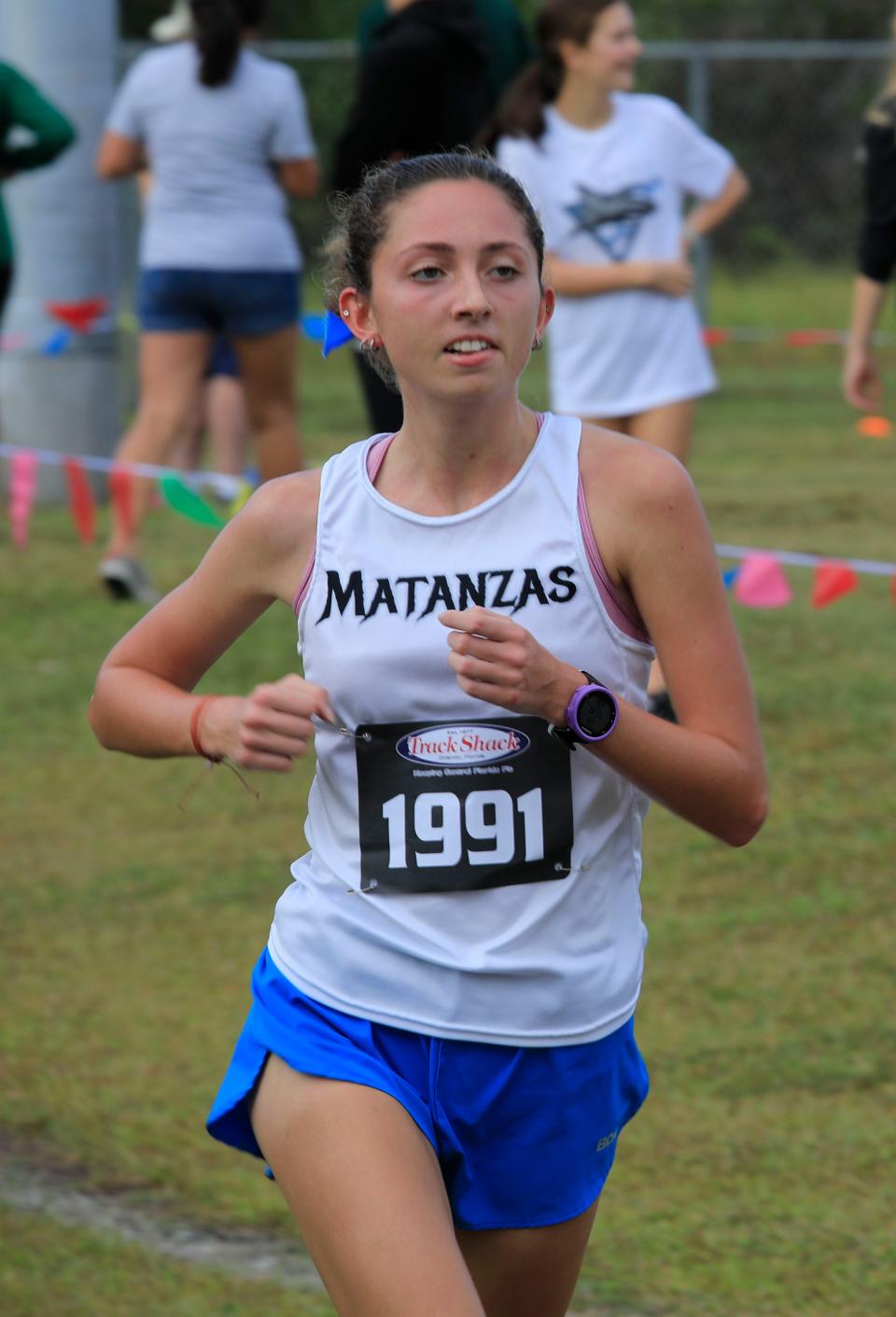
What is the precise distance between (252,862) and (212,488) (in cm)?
595

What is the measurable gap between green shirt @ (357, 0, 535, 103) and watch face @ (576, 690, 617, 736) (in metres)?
5.14

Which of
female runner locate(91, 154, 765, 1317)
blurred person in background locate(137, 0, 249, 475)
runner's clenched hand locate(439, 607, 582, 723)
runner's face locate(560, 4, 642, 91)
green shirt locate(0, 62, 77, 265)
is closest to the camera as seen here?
runner's clenched hand locate(439, 607, 582, 723)

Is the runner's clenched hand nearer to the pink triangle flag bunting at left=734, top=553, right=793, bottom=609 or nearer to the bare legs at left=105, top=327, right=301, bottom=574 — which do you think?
the pink triangle flag bunting at left=734, top=553, right=793, bottom=609

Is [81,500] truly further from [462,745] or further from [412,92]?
[462,745]

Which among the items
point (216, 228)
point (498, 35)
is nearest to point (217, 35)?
point (216, 228)

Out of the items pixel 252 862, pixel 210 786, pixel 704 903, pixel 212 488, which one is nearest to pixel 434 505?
pixel 704 903

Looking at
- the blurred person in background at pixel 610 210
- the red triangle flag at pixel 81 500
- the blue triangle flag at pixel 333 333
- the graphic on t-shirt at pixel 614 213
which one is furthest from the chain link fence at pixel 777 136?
the blue triangle flag at pixel 333 333

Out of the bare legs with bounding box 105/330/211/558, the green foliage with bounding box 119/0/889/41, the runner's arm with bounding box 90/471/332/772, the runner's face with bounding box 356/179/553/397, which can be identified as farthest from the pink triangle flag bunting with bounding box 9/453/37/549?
the green foliage with bounding box 119/0/889/41

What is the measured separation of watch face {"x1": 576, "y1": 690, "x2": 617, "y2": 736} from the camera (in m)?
2.27

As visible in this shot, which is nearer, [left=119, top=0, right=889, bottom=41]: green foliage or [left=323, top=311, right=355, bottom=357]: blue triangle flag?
[left=323, top=311, right=355, bottom=357]: blue triangle flag

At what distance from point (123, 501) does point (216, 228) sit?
1.12 metres

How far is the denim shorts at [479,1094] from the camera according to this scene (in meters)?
2.42

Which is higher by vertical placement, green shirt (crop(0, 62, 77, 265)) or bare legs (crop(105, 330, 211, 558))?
green shirt (crop(0, 62, 77, 265))

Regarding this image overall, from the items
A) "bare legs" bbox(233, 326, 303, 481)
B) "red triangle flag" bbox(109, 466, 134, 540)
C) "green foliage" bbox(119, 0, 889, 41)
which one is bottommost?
"green foliage" bbox(119, 0, 889, 41)
